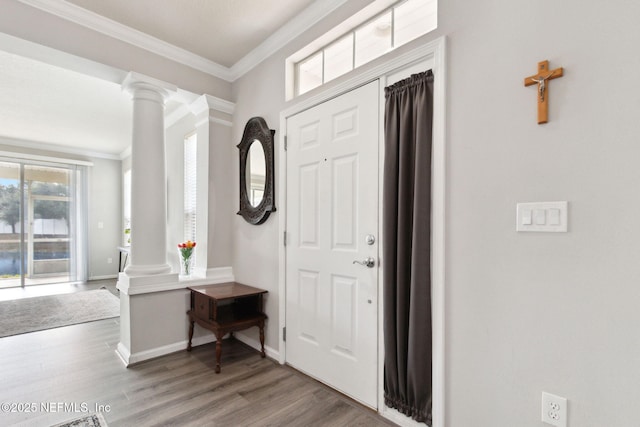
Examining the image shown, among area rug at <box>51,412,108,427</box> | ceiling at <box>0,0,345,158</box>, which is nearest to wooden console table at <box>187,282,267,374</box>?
area rug at <box>51,412,108,427</box>

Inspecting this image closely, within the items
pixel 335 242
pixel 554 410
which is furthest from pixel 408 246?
pixel 554 410

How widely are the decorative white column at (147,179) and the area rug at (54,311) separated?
184 centimetres

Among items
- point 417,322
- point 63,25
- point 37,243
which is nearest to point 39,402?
point 417,322

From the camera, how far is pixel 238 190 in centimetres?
327

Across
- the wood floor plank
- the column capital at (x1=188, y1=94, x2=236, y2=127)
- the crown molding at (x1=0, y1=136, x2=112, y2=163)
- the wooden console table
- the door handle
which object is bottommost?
the wood floor plank

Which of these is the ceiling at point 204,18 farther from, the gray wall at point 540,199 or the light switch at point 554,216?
the light switch at point 554,216

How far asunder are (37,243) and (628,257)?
816cm

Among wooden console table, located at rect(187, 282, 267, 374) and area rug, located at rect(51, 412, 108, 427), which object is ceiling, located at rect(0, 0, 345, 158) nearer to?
wooden console table, located at rect(187, 282, 267, 374)

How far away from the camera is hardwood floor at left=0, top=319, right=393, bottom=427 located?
1908 mm

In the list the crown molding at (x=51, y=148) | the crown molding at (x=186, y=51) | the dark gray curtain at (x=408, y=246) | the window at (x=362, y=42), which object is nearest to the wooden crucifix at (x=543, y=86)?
the dark gray curtain at (x=408, y=246)

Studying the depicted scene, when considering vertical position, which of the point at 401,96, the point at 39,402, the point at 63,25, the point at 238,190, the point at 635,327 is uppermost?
the point at 63,25

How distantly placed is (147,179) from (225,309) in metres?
1.41

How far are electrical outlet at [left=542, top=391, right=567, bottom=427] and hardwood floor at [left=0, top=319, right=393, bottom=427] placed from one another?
0.89m

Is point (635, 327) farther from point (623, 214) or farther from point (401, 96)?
point (401, 96)
